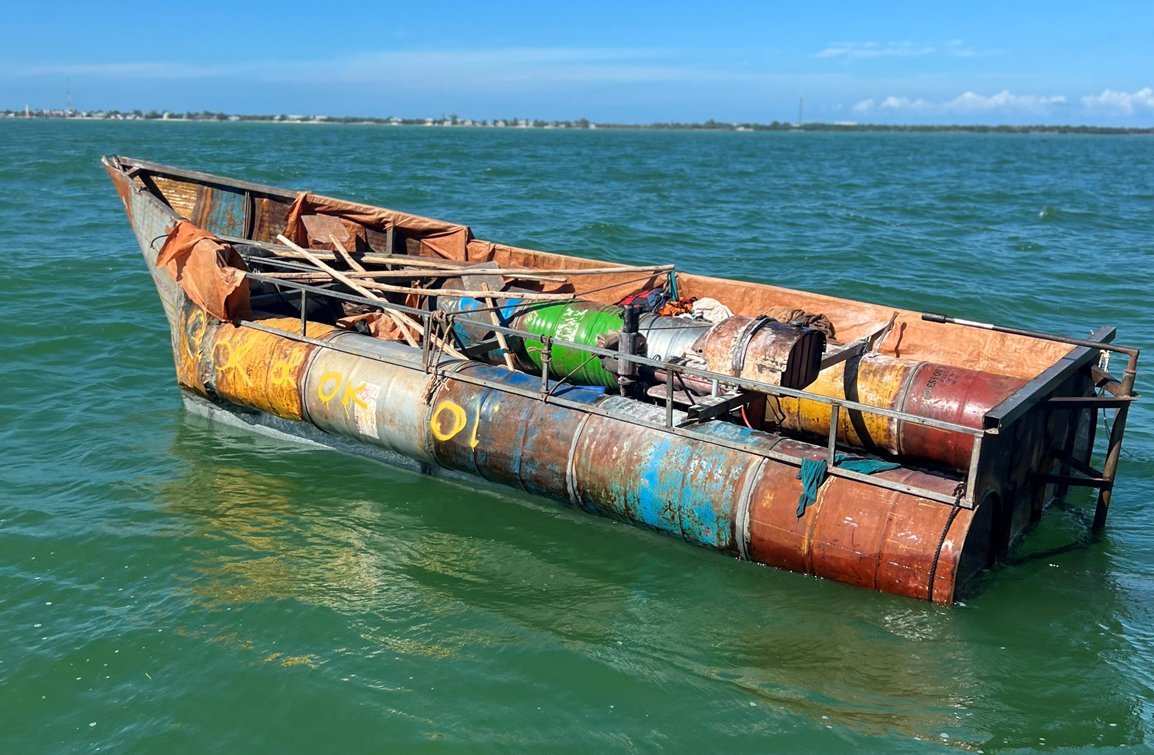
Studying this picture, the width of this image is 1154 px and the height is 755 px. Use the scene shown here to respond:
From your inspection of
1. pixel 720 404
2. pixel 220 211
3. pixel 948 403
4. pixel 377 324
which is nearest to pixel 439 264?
pixel 377 324

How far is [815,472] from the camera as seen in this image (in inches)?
321

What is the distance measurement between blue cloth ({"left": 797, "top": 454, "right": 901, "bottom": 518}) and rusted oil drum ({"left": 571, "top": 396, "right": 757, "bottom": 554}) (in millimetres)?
494

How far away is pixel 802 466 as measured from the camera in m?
8.23

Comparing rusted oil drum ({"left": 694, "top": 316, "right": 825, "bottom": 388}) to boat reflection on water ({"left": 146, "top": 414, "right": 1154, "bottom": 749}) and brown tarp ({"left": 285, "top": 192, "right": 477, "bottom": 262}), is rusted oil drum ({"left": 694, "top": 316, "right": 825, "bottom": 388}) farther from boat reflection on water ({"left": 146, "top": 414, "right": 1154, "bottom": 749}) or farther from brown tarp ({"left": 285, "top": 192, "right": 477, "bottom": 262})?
brown tarp ({"left": 285, "top": 192, "right": 477, "bottom": 262})

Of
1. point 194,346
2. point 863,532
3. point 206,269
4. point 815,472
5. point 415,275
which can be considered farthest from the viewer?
point 415,275

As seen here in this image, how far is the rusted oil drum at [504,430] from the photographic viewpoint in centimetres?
938

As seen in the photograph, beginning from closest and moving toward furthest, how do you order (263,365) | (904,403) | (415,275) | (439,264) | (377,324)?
(904,403)
(263,365)
(415,275)
(377,324)
(439,264)

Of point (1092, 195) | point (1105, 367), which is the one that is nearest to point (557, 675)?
point (1105, 367)

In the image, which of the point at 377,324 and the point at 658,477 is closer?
the point at 658,477

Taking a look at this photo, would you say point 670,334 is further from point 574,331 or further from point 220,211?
point 220,211

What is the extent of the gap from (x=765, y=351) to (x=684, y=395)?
131 cm

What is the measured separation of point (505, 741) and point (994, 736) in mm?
3429

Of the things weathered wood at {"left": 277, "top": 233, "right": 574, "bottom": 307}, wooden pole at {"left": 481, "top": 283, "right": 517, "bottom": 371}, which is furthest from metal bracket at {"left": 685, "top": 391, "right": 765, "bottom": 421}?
weathered wood at {"left": 277, "top": 233, "right": 574, "bottom": 307}

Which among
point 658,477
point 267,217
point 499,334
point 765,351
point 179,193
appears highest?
point 179,193
